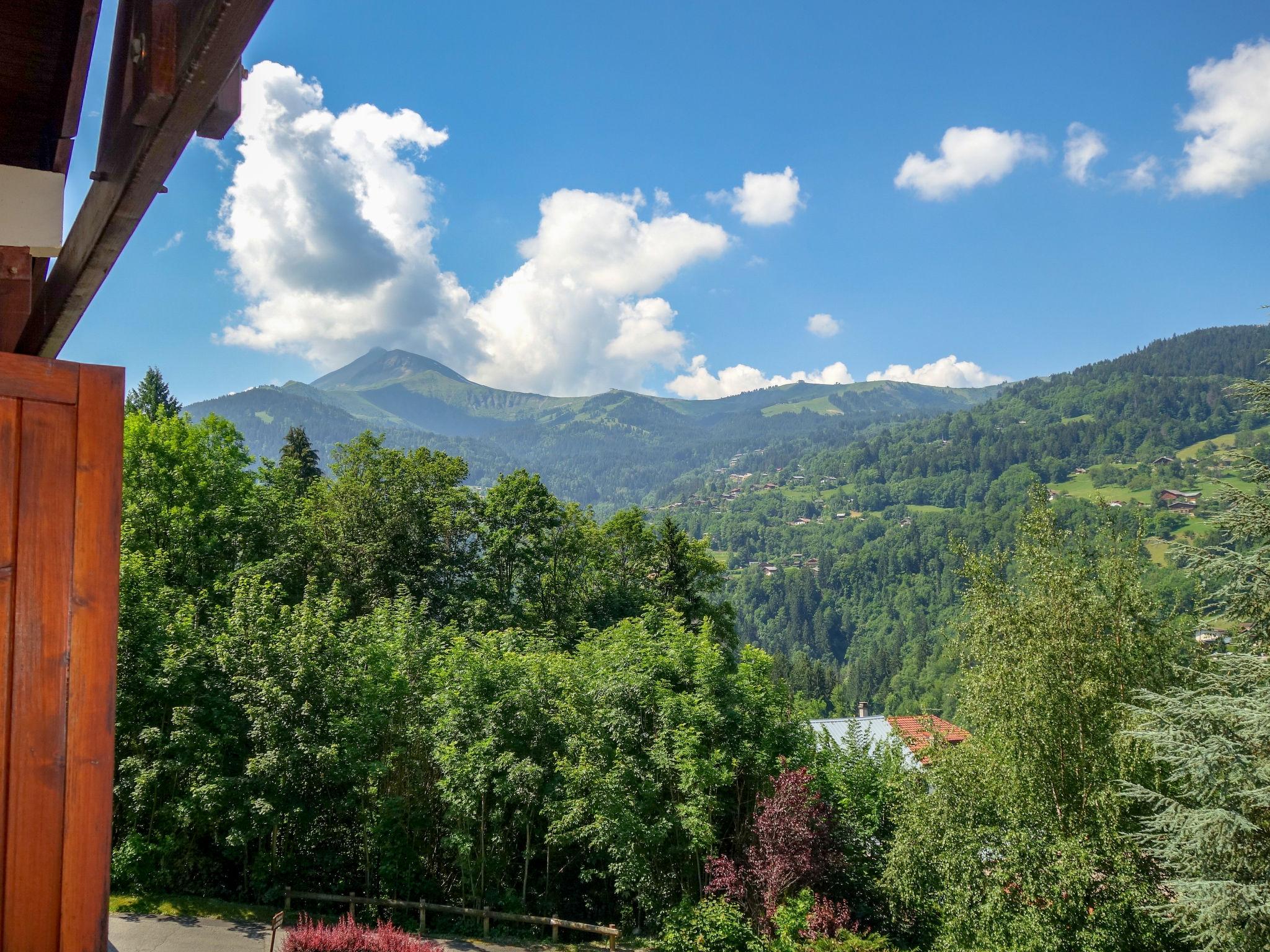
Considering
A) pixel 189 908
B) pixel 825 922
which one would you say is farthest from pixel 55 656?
pixel 189 908

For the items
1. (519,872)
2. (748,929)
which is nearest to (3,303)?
(748,929)

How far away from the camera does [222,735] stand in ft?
47.4

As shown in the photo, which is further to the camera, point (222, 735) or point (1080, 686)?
point (222, 735)

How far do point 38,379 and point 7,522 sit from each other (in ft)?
1.33

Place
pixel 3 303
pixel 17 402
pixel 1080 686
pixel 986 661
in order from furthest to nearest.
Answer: pixel 986 661 → pixel 1080 686 → pixel 3 303 → pixel 17 402

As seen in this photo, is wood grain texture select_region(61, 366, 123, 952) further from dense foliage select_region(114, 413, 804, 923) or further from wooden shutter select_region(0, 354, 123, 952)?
dense foliage select_region(114, 413, 804, 923)

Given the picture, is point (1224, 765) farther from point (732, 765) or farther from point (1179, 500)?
point (1179, 500)

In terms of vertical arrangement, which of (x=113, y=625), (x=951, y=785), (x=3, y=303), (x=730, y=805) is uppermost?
(x=3, y=303)

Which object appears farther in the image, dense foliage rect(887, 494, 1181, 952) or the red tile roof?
the red tile roof

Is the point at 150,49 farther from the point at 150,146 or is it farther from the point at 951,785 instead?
the point at 951,785

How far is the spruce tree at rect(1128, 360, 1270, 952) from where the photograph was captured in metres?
9.61

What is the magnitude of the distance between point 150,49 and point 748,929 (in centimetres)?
1394

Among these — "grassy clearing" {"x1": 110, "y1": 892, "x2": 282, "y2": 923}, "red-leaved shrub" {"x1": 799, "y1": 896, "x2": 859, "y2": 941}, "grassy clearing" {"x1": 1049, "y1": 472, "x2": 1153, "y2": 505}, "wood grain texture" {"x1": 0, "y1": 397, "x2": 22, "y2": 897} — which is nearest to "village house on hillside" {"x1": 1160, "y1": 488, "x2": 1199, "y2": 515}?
"grassy clearing" {"x1": 1049, "y1": 472, "x2": 1153, "y2": 505}

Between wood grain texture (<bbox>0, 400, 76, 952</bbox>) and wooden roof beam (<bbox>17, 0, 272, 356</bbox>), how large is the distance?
22.6 inches
